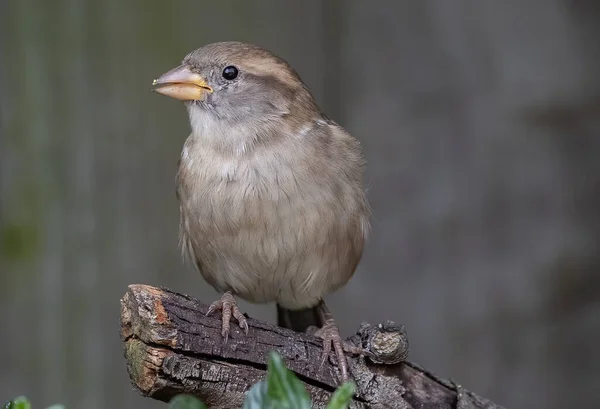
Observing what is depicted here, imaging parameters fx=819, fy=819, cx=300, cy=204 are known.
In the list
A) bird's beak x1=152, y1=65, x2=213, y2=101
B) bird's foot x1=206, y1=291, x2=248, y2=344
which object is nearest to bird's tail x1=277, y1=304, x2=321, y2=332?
bird's foot x1=206, y1=291, x2=248, y2=344

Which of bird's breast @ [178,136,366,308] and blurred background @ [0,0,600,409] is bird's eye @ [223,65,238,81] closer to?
bird's breast @ [178,136,366,308]

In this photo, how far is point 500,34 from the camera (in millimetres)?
3205

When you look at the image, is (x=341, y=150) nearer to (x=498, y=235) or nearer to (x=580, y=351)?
(x=498, y=235)

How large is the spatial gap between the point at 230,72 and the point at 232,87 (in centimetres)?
5

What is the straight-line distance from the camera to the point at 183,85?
2.27 metres

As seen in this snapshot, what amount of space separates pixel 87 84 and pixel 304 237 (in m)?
1.15

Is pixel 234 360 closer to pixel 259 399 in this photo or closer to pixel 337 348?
pixel 337 348

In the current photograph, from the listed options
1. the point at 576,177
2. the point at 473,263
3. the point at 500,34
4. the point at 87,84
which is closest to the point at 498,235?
the point at 473,263

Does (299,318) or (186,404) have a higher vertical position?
(186,404)

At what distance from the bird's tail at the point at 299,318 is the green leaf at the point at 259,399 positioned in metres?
1.77

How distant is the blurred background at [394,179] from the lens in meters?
2.88

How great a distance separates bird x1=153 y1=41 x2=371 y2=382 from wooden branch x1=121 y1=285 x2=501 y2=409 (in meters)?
0.10

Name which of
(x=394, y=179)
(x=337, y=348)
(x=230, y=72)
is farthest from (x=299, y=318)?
(x=230, y=72)

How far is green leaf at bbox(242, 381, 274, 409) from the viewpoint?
0.90 metres
